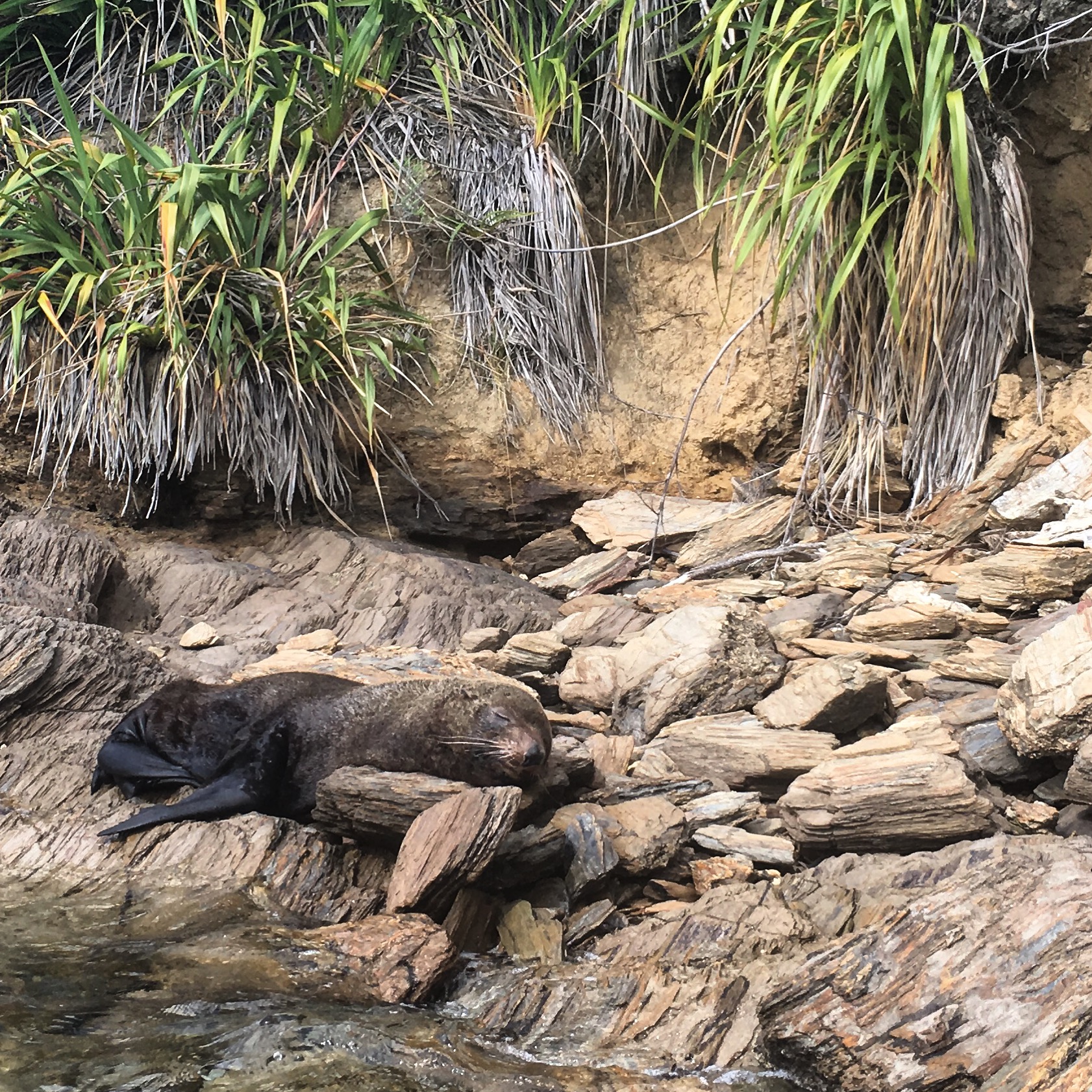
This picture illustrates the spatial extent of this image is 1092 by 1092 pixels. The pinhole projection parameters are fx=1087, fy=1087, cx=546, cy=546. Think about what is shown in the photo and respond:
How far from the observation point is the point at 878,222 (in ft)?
17.7

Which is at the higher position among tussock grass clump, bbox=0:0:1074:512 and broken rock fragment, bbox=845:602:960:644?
tussock grass clump, bbox=0:0:1074:512

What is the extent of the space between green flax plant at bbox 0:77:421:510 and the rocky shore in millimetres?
616

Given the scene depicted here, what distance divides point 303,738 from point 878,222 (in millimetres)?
3725

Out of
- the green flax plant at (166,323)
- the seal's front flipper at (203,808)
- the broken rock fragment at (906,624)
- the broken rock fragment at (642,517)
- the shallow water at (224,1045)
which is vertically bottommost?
the seal's front flipper at (203,808)

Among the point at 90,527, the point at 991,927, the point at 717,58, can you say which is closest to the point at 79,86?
the point at 90,527

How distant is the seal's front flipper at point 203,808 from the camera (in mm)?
3295

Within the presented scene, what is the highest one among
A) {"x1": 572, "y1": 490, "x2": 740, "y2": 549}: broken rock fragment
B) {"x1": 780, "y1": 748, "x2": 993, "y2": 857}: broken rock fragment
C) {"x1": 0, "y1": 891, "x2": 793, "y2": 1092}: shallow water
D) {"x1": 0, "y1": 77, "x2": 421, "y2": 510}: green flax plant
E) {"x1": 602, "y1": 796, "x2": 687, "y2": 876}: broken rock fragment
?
{"x1": 0, "y1": 77, "x2": 421, "y2": 510}: green flax plant

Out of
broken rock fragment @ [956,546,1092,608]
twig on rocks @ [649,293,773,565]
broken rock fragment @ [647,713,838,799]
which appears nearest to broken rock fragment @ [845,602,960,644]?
broken rock fragment @ [956,546,1092,608]

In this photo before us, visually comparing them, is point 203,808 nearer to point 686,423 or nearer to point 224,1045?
point 224,1045

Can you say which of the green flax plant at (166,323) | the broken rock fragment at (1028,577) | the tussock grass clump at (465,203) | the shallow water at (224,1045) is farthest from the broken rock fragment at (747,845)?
the green flax plant at (166,323)

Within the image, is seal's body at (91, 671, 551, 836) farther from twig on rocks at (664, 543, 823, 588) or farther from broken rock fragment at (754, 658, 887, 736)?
twig on rocks at (664, 543, 823, 588)

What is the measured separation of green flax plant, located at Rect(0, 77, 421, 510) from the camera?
534 centimetres

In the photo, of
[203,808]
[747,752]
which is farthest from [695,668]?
[203,808]

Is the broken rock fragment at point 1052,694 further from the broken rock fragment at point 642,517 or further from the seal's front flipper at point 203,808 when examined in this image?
the broken rock fragment at point 642,517
